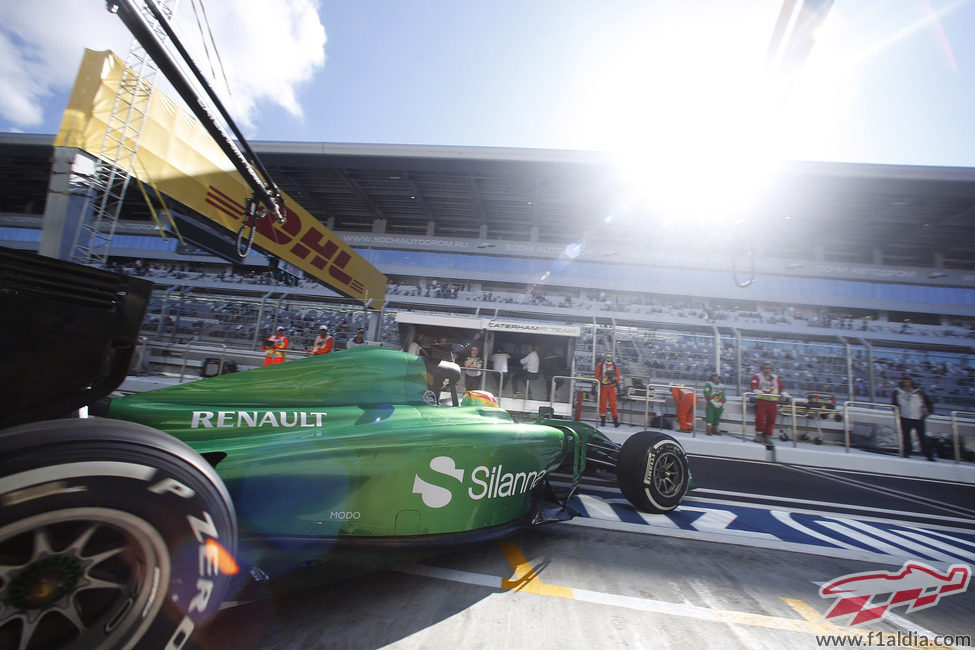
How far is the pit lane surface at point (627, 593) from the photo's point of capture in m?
1.43

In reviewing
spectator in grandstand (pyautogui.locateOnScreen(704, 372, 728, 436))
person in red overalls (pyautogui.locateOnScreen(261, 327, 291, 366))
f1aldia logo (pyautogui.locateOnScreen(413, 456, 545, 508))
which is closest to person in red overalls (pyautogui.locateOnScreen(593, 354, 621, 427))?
spectator in grandstand (pyautogui.locateOnScreen(704, 372, 728, 436))

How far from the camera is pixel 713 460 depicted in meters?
6.50

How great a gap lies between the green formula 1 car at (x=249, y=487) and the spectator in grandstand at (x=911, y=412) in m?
8.27

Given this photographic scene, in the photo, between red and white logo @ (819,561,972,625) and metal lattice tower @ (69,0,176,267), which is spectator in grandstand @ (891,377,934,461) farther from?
metal lattice tower @ (69,0,176,267)

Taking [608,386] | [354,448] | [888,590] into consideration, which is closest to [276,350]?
[608,386]

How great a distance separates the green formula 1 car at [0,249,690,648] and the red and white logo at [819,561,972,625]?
1.14m

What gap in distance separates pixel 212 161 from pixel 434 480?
7131 mm

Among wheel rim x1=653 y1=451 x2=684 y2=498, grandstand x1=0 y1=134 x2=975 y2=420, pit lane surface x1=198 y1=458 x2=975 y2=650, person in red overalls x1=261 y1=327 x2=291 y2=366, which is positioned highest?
grandstand x1=0 y1=134 x2=975 y2=420

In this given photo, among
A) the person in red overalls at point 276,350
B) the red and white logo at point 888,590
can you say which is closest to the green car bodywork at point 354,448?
the red and white logo at point 888,590

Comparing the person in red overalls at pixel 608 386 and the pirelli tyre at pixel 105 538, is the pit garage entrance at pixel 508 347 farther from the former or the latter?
Answer: the pirelli tyre at pixel 105 538

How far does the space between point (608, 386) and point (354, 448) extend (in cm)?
775

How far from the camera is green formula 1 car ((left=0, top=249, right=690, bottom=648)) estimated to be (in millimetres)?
836

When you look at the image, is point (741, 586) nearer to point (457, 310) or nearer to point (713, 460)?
point (713, 460)

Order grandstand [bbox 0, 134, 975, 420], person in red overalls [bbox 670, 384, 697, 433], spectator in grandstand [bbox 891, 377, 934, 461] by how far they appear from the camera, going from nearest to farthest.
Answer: spectator in grandstand [bbox 891, 377, 934, 461], person in red overalls [bbox 670, 384, 697, 433], grandstand [bbox 0, 134, 975, 420]
